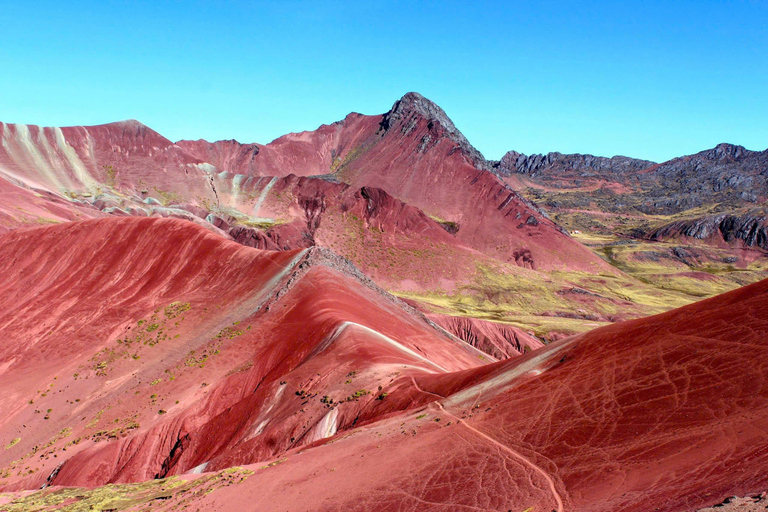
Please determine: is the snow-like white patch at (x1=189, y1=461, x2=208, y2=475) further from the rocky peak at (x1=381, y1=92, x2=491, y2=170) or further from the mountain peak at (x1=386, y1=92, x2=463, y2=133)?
the mountain peak at (x1=386, y1=92, x2=463, y2=133)

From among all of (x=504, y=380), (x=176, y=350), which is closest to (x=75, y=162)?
(x=176, y=350)

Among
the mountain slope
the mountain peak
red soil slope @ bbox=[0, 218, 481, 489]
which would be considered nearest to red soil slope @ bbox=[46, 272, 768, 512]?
the mountain slope

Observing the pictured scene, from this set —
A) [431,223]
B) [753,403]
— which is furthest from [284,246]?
[753,403]

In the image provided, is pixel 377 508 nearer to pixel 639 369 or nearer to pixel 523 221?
pixel 639 369

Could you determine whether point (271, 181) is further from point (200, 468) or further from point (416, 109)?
point (200, 468)

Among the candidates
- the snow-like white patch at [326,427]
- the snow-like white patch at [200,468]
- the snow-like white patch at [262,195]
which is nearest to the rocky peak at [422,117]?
the snow-like white patch at [262,195]
